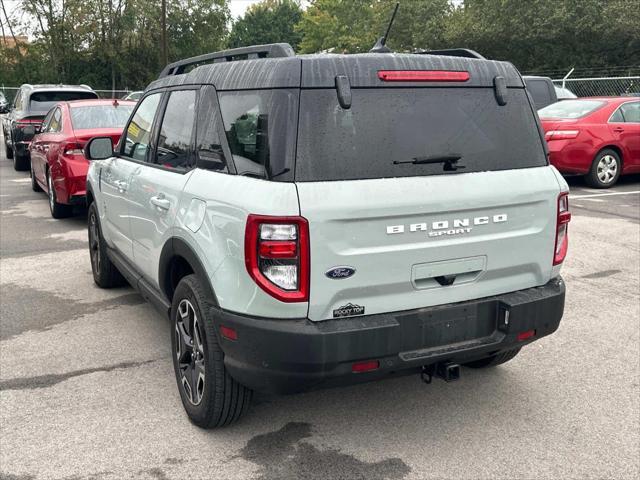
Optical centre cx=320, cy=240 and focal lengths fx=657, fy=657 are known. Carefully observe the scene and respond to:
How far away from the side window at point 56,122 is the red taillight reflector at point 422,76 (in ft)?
23.1

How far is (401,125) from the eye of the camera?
296 centimetres

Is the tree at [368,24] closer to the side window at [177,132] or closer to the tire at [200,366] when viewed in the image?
the side window at [177,132]

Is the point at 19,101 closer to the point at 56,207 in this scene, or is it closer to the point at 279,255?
the point at 56,207

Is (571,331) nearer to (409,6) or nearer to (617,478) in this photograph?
(617,478)

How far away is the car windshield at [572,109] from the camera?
11508mm

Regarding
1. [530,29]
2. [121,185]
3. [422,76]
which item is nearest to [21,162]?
[121,185]

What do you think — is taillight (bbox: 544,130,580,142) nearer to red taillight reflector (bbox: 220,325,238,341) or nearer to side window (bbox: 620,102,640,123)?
side window (bbox: 620,102,640,123)

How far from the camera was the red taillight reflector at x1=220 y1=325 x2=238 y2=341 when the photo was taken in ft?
9.53

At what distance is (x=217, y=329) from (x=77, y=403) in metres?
1.22

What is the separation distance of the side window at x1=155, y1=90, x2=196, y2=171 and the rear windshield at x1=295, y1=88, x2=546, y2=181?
94 centimetres

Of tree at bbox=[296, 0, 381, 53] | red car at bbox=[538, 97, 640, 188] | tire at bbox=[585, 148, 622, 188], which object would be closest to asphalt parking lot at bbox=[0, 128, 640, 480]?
red car at bbox=[538, 97, 640, 188]

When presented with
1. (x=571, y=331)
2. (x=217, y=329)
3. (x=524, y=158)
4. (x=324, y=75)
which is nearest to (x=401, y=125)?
(x=324, y=75)

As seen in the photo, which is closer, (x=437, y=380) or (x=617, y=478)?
(x=617, y=478)

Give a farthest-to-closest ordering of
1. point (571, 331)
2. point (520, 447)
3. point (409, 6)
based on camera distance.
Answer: point (409, 6)
point (571, 331)
point (520, 447)
